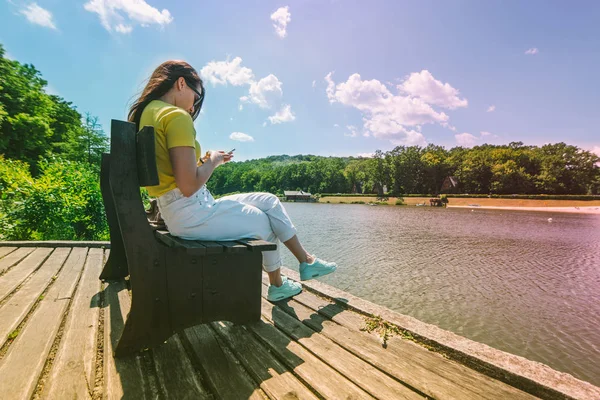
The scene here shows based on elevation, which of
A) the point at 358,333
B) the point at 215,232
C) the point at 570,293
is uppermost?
the point at 215,232

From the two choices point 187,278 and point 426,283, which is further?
point 426,283

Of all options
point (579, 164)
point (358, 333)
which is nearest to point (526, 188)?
point (579, 164)

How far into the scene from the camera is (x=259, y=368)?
172 centimetres

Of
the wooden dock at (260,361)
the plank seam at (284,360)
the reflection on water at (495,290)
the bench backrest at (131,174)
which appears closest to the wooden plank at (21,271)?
the wooden dock at (260,361)

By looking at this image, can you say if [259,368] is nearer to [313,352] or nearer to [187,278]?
[313,352]

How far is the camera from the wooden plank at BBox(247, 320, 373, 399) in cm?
154

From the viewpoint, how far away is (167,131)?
1829 mm

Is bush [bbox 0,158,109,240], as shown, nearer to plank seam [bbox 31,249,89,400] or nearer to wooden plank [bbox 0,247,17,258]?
wooden plank [bbox 0,247,17,258]

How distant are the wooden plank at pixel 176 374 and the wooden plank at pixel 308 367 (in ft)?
1.59

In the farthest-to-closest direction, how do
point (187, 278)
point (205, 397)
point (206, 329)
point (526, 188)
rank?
point (526, 188) < point (206, 329) < point (187, 278) < point (205, 397)

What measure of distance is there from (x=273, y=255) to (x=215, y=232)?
2.12 ft

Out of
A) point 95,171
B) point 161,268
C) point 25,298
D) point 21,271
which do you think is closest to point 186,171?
point 161,268

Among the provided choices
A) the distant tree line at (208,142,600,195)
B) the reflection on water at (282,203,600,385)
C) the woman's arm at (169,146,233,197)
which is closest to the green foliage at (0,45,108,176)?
the reflection on water at (282,203,600,385)

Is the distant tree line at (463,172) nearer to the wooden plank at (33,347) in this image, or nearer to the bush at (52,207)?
the bush at (52,207)
